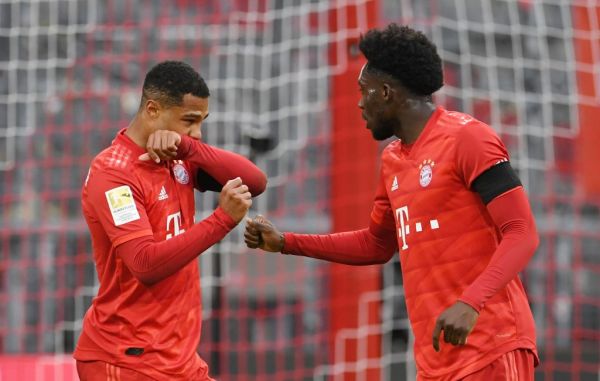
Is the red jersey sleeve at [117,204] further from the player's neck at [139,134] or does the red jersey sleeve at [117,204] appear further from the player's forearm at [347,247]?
the player's forearm at [347,247]

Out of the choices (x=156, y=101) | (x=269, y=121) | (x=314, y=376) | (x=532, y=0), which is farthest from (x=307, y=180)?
(x=156, y=101)

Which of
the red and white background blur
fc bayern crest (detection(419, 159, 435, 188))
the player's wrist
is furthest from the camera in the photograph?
the red and white background blur

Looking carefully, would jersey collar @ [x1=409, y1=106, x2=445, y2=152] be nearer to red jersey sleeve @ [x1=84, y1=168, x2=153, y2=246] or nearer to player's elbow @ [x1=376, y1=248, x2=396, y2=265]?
player's elbow @ [x1=376, y1=248, x2=396, y2=265]

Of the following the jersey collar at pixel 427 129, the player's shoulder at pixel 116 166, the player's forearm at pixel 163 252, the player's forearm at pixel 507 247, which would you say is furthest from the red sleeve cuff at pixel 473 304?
the player's shoulder at pixel 116 166

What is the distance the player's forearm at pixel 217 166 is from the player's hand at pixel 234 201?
0.28m

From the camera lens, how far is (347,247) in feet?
15.8

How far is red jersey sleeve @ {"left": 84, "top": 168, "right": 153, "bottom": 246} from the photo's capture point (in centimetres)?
436

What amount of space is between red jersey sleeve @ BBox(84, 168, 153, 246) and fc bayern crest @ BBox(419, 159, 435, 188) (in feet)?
3.40

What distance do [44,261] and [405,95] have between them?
455 centimetres

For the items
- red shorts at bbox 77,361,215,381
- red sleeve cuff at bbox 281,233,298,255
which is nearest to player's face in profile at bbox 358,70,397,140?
red sleeve cuff at bbox 281,233,298,255

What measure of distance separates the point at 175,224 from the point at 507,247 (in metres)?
1.35

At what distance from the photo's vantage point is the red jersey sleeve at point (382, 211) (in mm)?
4574

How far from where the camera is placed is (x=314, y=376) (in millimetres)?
7363

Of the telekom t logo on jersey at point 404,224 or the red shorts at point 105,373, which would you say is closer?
the telekom t logo on jersey at point 404,224
